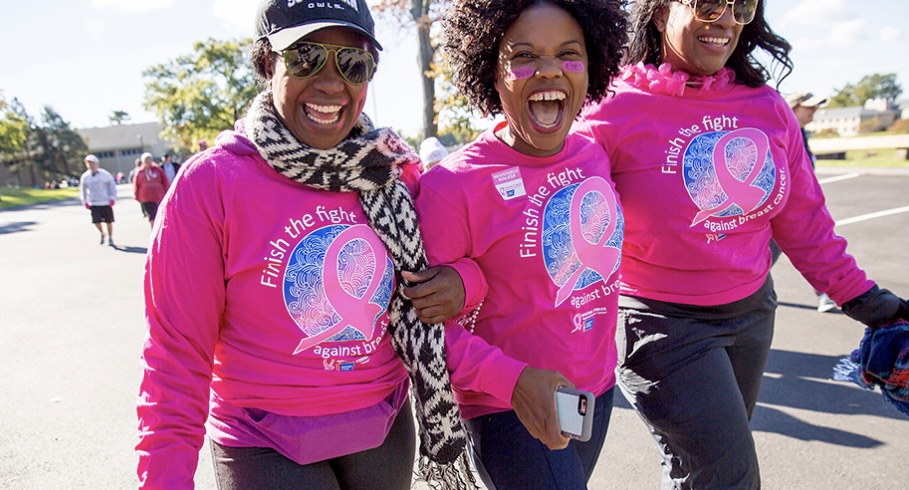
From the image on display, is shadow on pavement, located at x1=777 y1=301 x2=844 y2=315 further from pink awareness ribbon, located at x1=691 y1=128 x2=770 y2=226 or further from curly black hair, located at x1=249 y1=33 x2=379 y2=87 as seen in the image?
curly black hair, located at x1=249 y1=33 x2=379 y2=87

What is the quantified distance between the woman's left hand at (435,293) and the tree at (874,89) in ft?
361

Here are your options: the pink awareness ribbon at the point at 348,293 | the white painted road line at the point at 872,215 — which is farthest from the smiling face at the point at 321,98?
the white painted road line at the point at 872,215

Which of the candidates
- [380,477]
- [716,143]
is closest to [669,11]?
[716,143]

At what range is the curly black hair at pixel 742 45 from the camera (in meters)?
2.66

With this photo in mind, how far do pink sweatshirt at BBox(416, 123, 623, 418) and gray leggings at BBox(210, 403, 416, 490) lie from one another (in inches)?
9.8

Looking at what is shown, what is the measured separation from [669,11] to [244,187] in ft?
5.90

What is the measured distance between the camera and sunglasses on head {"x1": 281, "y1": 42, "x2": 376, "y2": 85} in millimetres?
1870

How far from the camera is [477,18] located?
7.21ft

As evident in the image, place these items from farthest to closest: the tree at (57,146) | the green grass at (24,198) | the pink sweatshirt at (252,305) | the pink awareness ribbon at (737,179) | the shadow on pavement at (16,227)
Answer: the tree at (57,146)
the green grass at (24,198)
the shadow on pavement at (16,227)
the pink awareness ribbon at (737,179)
the pink sweatshirt at (252,305)

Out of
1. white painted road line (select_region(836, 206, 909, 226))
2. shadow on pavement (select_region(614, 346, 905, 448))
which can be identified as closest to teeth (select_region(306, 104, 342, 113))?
shadow on pavement (select_region(614, 346, 905, 448))

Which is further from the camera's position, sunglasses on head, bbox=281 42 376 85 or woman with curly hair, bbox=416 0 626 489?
woman with curly hair, bbox=416 0 626 489

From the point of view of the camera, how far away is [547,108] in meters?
2.12

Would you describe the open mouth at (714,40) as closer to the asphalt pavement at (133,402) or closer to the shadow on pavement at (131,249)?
the asphalt pavement at (133,402)

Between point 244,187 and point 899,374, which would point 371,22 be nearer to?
point 244,187
